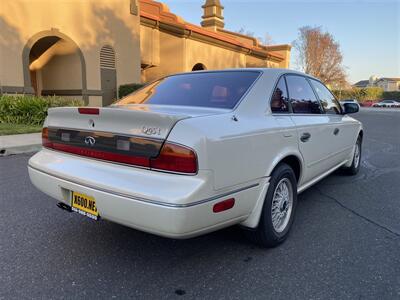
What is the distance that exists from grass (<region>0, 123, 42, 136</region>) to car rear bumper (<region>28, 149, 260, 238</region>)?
7.61 meters

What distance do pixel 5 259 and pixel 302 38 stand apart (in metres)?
60.3

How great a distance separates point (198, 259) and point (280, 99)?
5.45 feet

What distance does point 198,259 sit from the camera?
9.66 feet

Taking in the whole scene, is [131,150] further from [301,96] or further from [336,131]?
[336,131]

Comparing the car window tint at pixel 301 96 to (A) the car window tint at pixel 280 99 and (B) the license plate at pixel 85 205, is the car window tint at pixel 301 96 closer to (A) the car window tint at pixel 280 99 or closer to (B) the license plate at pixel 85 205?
(A) the car window tint at pixel 280 99

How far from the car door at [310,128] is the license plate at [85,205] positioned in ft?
6.48

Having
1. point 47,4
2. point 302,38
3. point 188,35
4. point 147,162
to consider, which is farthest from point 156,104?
point 302,38

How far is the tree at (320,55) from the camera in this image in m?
56.2

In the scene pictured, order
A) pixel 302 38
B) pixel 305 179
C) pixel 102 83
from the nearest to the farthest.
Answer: pixel 305 179
pixel 102 83
pixel 302 38

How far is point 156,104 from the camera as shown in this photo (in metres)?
3.42

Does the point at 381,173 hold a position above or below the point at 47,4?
below

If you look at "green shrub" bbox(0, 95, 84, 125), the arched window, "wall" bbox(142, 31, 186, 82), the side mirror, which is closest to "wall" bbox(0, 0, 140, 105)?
the arched window

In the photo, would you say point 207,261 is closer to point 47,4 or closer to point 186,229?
point 186,229

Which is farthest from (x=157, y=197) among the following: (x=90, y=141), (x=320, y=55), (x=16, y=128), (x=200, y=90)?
(x=320, y=55)
